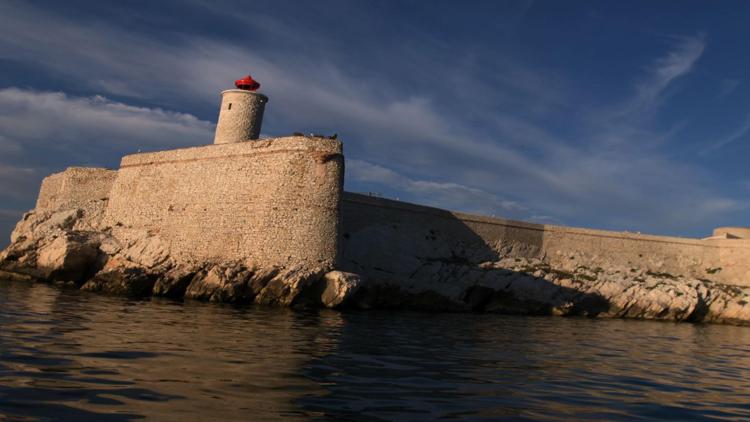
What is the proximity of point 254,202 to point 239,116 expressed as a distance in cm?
550

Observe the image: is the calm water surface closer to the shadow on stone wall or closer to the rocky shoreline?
the rocky shoreline

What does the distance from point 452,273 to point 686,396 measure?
20.2m

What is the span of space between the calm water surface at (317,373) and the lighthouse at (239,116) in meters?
12.5

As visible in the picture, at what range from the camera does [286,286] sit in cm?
1966

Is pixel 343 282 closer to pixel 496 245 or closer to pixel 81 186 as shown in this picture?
pixel 496 245

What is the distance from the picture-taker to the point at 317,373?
24.8 feet

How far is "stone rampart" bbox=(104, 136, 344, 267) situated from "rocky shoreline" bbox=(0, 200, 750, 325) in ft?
2.55

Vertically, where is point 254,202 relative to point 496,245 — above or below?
below

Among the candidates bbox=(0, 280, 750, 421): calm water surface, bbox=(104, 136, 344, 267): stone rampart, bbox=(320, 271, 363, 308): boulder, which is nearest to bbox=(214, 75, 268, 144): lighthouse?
bbox=(104, 136, 344, 267): stone rampart

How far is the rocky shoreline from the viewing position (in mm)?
20172

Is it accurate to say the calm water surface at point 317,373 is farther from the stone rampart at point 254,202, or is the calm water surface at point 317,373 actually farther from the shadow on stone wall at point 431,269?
the shadow on stone wall at point 431,269

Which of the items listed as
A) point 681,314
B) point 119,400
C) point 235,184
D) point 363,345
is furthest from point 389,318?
point 681,314

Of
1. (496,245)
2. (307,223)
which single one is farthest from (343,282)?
(496,245)

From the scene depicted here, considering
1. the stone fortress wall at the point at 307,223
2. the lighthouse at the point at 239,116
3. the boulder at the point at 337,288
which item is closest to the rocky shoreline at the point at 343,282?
the boulder at the point at 337,288
